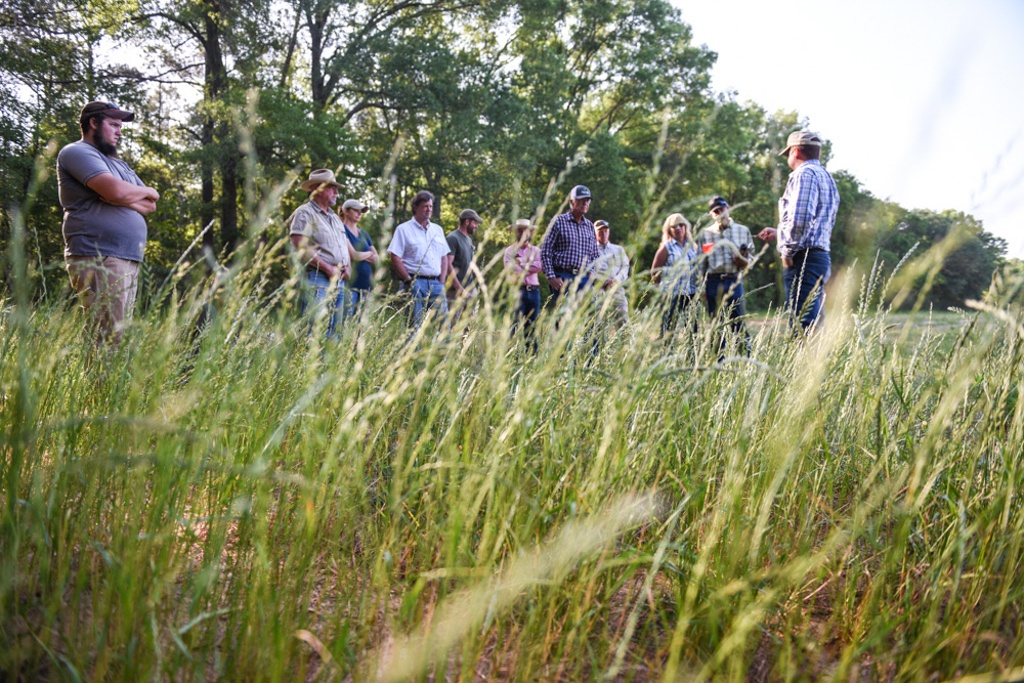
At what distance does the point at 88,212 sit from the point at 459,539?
3220 millimetres

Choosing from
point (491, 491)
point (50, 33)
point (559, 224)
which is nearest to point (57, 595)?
point (491, 491)

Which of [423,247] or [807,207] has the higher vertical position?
[807,207]

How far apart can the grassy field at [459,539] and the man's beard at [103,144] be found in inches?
85.6

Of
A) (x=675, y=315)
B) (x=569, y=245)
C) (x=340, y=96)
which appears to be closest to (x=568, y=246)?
(x=569, y=245)

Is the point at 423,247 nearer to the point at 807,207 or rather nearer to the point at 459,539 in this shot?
the point at 807,207

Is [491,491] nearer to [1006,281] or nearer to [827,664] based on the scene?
[827,664]

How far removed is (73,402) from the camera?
165 centimetres

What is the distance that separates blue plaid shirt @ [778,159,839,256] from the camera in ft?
14.0

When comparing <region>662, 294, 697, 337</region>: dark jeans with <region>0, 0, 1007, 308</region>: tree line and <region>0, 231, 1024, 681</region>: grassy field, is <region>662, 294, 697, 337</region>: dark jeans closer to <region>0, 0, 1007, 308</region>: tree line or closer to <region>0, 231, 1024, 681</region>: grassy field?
<region>0, 231, 1024, 681</region>: grassy field

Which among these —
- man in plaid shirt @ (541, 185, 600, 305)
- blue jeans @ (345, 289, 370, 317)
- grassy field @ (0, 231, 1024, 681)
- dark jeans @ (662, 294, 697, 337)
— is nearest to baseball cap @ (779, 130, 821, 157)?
dark jeans @ (662, 294, 697, 337)

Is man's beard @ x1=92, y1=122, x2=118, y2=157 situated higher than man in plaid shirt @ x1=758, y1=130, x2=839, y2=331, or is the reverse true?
man in plaid shirt @ x1=758, y1=130, x2=839, y2=331

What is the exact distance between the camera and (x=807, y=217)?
429cm

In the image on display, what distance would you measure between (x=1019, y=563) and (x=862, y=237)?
3.03 feet

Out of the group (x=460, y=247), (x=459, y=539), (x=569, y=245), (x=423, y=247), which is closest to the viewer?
(x=459, y=539)
